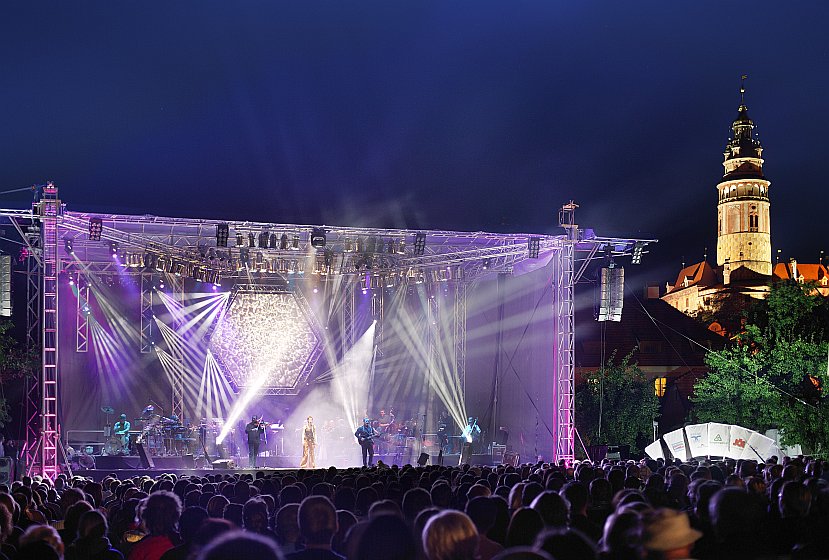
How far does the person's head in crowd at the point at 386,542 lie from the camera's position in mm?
3879

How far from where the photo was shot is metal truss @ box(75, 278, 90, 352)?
98.4 feet

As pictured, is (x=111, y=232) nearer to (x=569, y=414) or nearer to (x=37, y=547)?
(x=569, y=414)

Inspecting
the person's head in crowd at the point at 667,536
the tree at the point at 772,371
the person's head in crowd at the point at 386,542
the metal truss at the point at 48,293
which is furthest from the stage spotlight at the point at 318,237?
the person's head in crowd at the point at 667,536

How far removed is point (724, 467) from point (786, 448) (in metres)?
11.0

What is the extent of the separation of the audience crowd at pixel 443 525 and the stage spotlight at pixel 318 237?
12788 millimetres

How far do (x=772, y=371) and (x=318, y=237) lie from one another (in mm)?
19160

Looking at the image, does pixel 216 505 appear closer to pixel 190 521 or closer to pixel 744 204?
pixel 190 521

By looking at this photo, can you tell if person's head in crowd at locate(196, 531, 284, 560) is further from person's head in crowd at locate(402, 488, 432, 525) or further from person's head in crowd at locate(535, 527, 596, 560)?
person's head in crowd at locate(402, 488, 432, 525)

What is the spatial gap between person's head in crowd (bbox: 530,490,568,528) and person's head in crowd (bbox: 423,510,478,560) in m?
2.27

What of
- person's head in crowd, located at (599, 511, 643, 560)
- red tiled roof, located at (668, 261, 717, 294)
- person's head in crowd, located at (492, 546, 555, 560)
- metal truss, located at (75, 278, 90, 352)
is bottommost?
person's head in crowd, located at (599, 511, 643, 560)

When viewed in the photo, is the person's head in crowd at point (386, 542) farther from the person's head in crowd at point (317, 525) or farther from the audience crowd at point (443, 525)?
the person's head in crowd at point (317, 525)

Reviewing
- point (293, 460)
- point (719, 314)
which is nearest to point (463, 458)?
point (293, 460)

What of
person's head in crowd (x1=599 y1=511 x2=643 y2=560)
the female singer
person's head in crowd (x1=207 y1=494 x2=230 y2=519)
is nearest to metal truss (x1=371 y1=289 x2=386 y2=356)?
the female singer

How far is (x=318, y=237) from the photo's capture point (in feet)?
77.9
